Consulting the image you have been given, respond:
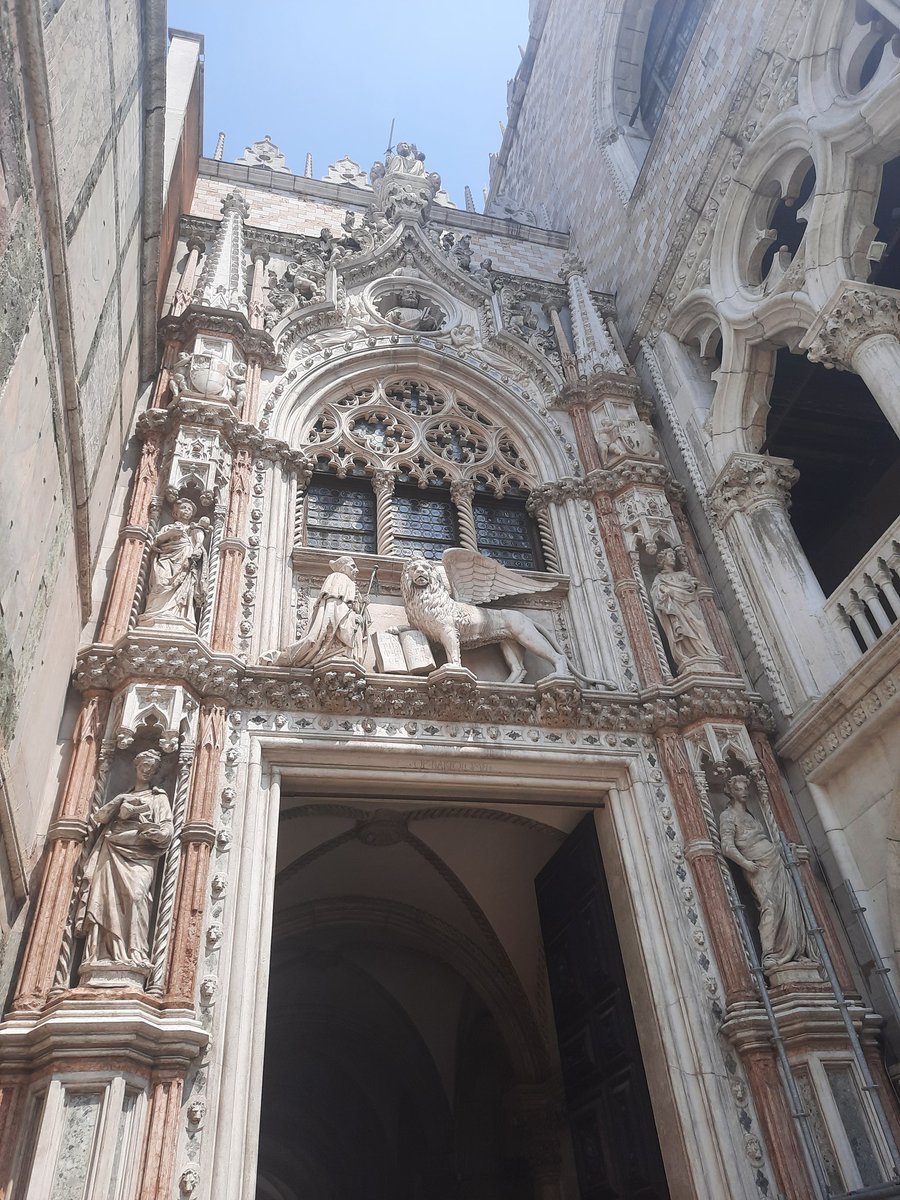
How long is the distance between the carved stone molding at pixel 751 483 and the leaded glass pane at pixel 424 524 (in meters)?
2.77

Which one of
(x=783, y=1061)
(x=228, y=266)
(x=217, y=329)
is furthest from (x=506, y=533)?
(x=783, y=1061)

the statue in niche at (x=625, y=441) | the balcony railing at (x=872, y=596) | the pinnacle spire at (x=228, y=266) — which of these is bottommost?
the balcony railing at (x=872, y=596)

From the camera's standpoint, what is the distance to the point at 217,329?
31.6 ft

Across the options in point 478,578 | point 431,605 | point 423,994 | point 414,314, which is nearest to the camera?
point 431,605

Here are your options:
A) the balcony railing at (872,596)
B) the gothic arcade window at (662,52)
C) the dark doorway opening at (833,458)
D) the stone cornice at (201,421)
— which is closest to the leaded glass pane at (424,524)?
the stone cornice at (201,421)

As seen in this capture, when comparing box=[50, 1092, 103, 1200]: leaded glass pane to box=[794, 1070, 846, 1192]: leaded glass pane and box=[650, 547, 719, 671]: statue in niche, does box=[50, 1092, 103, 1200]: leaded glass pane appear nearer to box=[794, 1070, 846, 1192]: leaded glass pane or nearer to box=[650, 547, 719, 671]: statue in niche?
box=[794, 1070, 846, 1192]: leaded glass pane

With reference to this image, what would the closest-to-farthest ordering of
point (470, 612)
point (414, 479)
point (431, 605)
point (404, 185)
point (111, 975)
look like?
point (111, 975)
point (431, 605)
point (470, 612)
point (414, 479)
point (404, 185)

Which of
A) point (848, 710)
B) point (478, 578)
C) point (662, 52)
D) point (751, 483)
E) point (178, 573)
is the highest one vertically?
point (662, 52)

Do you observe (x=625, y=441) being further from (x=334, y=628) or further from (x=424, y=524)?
(x=334, y=628)

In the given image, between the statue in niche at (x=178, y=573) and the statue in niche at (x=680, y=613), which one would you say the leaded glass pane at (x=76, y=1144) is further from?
the statue in niche at (x=680, y=613)

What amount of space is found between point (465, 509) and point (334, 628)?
116 inches

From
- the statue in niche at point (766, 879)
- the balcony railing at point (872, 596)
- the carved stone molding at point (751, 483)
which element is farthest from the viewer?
the carved stone molding at point (751, 483)

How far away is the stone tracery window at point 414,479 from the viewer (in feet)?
31.5

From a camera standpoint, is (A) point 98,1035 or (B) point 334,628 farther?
(B) point 334,628
